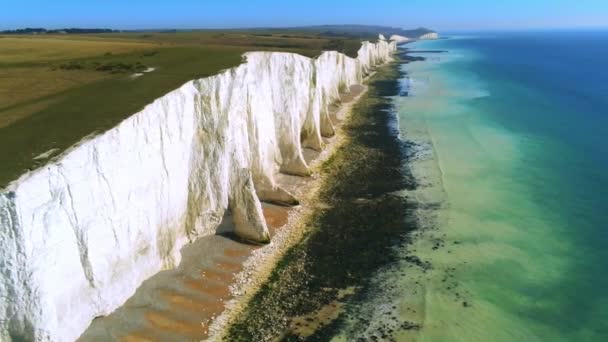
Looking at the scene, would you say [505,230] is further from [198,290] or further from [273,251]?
[198,290]

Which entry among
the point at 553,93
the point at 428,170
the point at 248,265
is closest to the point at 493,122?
the point at 428,170

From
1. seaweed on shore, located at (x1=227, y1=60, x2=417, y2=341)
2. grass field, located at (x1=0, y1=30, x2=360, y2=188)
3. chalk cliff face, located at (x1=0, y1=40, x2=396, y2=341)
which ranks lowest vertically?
seaweed on shore, located at (x1=227, y1=60, x2=417, y2=341)

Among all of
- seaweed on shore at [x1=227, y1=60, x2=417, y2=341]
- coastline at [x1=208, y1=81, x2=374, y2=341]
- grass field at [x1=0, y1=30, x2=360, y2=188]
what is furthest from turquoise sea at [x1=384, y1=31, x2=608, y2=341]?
grass field at [x1=0, y1=30, x2=360, y2=188]

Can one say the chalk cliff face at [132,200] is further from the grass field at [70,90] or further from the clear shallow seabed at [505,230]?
the clear shallow seabed at [505,230]

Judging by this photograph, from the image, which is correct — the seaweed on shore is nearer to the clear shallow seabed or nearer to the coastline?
the coastline

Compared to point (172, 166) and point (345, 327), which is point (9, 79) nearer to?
point (172, 166)
